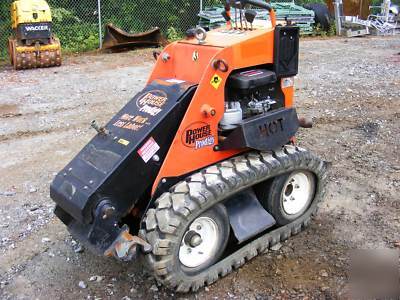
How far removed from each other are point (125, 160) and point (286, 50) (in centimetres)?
152

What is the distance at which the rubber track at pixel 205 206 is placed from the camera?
302cm

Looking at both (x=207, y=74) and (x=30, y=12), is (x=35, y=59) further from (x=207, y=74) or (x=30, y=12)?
(x=207, y=74)

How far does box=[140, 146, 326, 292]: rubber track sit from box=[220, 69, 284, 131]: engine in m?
0.29

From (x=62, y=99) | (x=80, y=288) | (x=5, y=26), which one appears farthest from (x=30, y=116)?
(x=5, y=26)

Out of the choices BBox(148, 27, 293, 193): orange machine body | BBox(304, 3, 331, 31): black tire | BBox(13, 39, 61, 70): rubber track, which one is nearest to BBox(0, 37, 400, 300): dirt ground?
BBox(13, 39, 61, 70): rubber track

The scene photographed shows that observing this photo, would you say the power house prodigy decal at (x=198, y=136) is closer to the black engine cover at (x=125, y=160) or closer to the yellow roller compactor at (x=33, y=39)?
the black engine cover at (x=125, y=160)

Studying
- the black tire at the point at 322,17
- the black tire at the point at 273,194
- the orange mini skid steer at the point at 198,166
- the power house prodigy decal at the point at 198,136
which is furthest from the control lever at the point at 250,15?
the black tire at the point at 322,17

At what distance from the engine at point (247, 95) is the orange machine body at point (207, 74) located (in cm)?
7

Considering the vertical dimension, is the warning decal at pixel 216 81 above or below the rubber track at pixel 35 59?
above

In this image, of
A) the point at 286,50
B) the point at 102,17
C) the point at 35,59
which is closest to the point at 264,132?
the point at 286,50

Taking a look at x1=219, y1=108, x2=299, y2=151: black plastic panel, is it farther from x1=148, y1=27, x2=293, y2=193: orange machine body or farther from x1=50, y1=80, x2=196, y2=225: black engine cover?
x1=50, y1=80, x2=196, y2=225: black engine cover

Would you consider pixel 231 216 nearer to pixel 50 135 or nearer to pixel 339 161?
pixel 339 161

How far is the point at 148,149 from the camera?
321 centimetres

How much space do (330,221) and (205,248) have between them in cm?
134
